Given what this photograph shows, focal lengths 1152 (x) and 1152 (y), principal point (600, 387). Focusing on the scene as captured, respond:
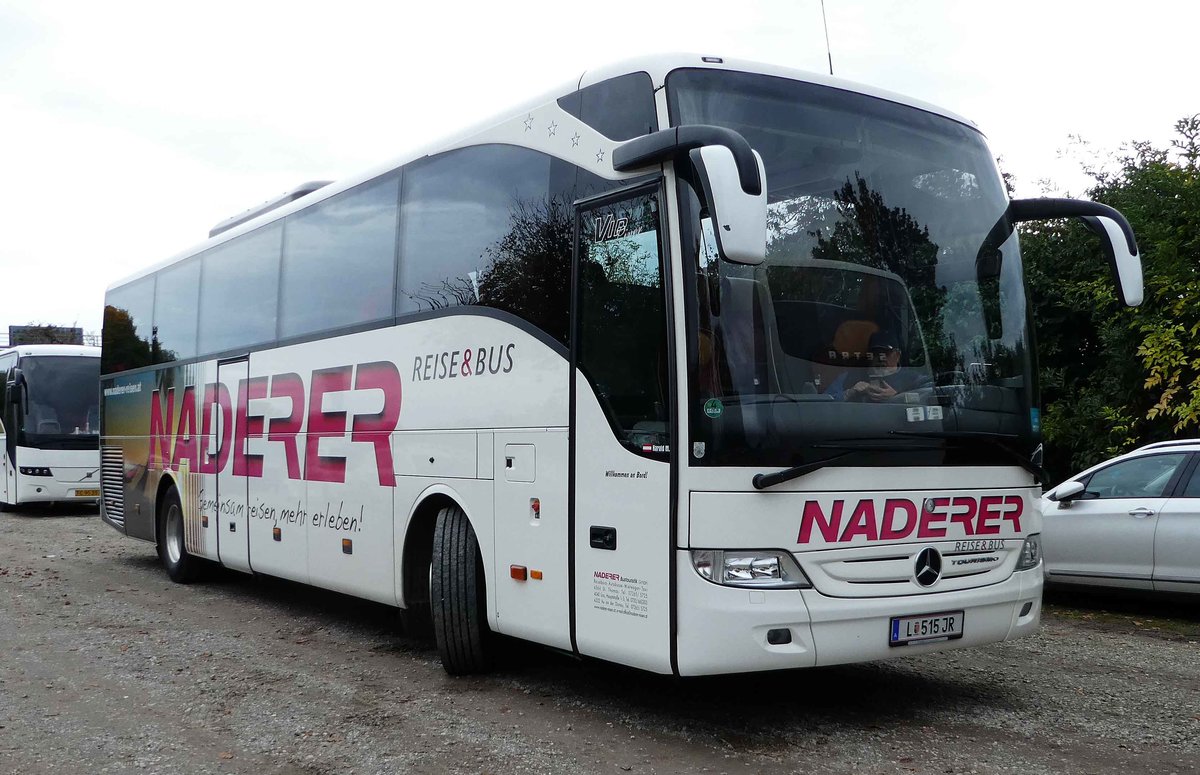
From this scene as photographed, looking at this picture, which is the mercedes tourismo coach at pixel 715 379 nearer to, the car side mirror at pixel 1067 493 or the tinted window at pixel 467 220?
the tinted window at pixel 467 220

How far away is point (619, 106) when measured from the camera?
6.16 m

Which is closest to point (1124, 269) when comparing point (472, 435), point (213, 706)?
point (472, 435)

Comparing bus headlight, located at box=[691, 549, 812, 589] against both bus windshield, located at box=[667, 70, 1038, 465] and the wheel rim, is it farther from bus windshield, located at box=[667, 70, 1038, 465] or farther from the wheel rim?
the wheel rim

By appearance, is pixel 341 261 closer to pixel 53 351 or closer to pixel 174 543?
pixel 174 543

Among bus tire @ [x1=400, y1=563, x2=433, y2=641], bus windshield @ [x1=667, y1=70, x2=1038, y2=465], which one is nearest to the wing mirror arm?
bus windshield @ [x1=667, y1=70, x2=1038, y2=465]

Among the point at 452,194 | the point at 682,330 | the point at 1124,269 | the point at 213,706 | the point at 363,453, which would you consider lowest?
the point at 213,706

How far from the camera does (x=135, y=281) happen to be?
46.2ft

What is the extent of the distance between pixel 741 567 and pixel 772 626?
1.02 feet

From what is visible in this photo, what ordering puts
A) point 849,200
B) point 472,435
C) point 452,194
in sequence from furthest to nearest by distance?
point 452,194
point 472,435
point 849,200

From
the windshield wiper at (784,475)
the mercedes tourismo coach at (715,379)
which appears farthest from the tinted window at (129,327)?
the windshield wiper at (784,475)

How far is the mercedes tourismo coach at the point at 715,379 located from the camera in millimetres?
5480

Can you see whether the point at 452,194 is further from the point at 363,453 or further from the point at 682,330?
the point at 682,330

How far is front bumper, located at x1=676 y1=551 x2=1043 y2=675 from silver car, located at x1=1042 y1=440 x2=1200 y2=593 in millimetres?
4510

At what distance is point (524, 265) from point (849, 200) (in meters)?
1.96
